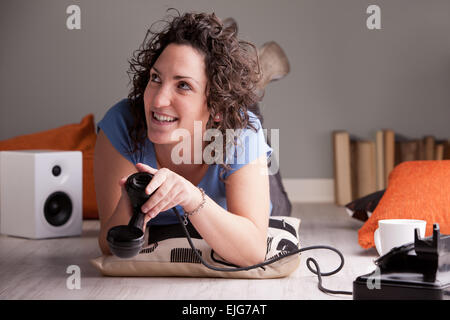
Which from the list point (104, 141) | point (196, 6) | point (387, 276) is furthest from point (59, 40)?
point (387, 276)

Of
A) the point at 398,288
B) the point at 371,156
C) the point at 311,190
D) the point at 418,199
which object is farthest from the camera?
the point at 311,190

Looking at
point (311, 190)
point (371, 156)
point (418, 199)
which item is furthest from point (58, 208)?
point (371, 156)

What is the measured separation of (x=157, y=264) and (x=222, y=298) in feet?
0.78

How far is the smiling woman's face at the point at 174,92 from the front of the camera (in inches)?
54.5

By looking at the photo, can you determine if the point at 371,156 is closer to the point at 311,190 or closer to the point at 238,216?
the point at 311,190

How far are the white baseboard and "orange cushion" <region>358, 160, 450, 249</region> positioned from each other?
126 cm

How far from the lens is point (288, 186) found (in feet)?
11.1

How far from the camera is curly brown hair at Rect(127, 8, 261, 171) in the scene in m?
1.43

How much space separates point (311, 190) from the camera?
3363 millimetres

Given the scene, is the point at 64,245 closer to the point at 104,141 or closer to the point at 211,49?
the point at 104,141

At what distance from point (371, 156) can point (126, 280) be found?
1984mm

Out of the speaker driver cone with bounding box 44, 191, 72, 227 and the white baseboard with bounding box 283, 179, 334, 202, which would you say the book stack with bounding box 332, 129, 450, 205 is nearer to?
the white baseboard with bounding box 283, 179, 334, 202

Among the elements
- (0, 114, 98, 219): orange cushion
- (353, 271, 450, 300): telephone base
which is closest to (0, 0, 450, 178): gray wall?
(0, 114, 98, 219): orange cushion

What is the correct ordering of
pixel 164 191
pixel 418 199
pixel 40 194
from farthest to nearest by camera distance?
1. pixel 40 194
2. pixel 418 199
3. pixel 164 191
